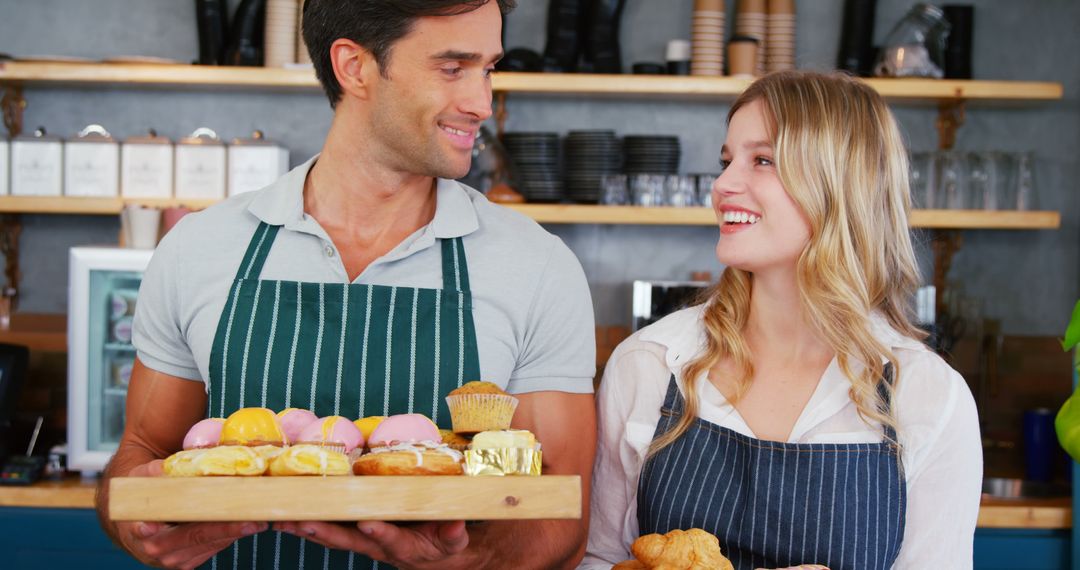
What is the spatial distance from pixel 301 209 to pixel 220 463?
616 mm

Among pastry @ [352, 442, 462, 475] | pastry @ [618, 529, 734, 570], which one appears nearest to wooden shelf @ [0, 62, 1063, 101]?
pastry @ [618, 529, 734, 570]

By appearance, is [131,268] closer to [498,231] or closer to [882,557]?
[498,231]

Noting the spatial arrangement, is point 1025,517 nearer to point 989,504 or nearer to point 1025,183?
point 989,504

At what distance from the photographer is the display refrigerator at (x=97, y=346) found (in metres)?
3.33

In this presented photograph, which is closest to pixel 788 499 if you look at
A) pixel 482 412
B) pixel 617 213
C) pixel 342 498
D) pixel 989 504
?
pixel 482 412

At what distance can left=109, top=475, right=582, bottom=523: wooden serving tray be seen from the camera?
1147 millimetres

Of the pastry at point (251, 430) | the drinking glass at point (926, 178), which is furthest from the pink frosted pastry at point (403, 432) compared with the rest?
the drinking glass at point (926, 178)

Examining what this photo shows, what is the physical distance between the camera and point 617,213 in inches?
140

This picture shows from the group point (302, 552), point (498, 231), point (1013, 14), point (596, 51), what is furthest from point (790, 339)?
point (1013, 14)

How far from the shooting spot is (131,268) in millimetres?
3342

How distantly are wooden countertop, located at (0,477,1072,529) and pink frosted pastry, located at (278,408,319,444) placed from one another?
208 centimetres

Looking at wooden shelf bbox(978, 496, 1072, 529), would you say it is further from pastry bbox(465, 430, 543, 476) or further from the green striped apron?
pastry bbox(465, 430, 543, 476)

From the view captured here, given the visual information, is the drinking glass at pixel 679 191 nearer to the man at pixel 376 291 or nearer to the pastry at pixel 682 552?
the man at pixel 376 291

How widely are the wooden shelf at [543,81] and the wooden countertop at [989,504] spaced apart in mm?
1274
